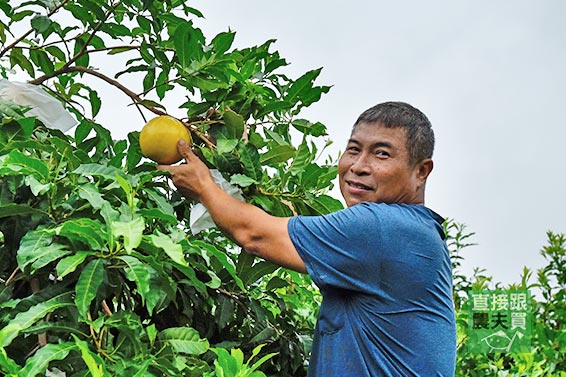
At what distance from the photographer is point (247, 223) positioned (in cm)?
177

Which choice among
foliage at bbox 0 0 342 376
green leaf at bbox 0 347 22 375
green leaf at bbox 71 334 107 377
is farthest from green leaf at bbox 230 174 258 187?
green leaf at bbox 0 347 22 375

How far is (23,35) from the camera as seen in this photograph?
2262mm

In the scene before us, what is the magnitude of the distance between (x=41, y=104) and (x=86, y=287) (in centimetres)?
88

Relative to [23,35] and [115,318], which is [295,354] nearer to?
[115,318]

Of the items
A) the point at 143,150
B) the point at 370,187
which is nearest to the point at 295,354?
the point at 370,187

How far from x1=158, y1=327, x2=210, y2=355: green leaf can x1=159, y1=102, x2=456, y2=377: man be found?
277 mm

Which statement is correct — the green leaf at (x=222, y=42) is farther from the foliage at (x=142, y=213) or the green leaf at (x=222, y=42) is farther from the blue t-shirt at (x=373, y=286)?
the blue t-shirt at (x=373, y=286)

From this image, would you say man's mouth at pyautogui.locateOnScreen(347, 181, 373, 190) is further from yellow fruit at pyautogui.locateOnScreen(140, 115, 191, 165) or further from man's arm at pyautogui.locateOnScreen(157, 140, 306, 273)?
yellow fruit at pyautogui.locateOnScreen(140, 115, 191, 165)

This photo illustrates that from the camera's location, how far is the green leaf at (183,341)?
156 centimetres

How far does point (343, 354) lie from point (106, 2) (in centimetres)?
112

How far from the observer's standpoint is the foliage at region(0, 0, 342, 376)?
1.44 metres

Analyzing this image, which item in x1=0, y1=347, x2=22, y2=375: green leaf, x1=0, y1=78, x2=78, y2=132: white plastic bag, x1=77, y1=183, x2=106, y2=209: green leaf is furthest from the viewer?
x1=0, y1=78, x2=78, y2=132: white plastic bag

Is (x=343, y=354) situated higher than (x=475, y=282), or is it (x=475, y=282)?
(x=475, y=282)

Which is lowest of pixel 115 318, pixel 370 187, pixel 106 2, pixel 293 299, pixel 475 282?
pixel 115 318
